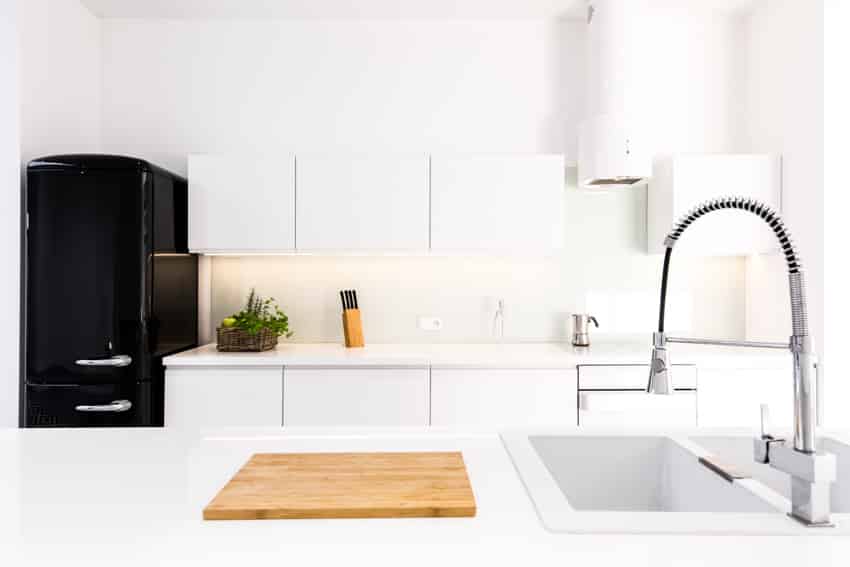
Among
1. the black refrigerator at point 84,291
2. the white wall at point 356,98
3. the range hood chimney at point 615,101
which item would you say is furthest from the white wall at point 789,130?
the black refrigerator at point 84,291

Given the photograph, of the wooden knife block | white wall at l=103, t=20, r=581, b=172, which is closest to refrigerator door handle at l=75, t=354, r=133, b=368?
the wooden knife block

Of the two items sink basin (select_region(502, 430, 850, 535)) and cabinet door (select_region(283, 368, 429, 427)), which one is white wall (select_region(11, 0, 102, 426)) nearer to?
cabinet door (select_region(283, 368, 429, 427))

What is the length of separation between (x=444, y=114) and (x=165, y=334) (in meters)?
1.80

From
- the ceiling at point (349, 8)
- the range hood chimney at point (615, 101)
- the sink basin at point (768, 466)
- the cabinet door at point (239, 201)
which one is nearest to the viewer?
the sink basin at point (768, 466)

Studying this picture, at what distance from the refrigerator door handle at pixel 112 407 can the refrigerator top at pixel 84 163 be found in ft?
3.23

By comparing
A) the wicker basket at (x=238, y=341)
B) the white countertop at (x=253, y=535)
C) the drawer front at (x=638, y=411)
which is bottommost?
the drawer front at (x=638, y=411)

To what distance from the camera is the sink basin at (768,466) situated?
1.35m

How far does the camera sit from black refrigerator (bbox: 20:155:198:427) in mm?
2680

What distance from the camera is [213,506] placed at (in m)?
0.99

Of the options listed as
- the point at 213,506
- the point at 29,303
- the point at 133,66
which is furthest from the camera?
the point at 133,66

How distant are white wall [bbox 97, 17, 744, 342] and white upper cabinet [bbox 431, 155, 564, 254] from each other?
0.34 m

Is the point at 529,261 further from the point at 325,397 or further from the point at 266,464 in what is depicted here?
the point at 266,464

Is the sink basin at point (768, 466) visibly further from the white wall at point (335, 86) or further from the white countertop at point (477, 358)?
the white wall at point (335, 86)

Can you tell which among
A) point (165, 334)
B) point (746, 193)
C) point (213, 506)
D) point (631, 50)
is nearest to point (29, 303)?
point (165, 334)
